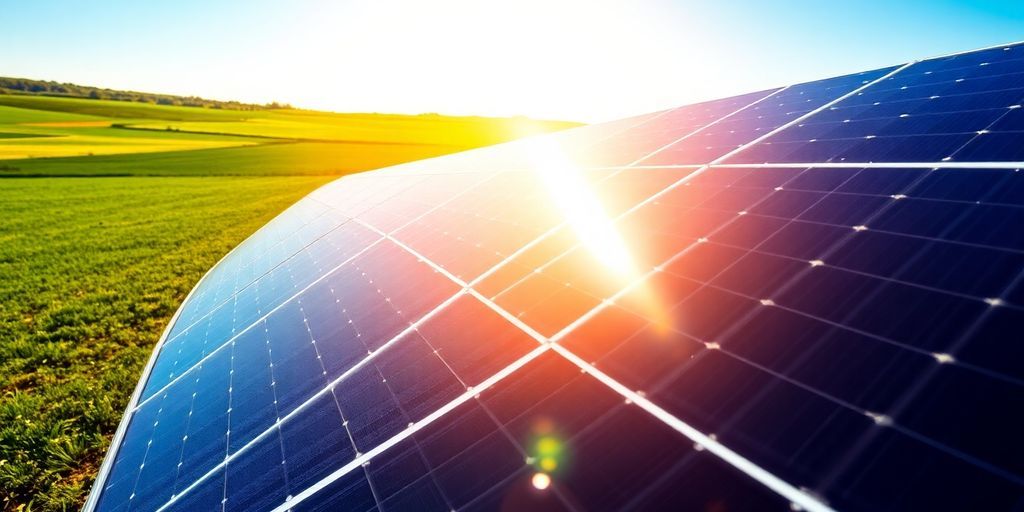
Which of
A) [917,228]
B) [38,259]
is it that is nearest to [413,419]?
[917,228]

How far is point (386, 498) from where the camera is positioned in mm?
3656

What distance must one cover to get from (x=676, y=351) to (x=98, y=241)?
35872 mm

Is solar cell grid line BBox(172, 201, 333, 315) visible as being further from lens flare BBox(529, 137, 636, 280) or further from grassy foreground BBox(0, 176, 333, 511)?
lens flare BBox(529, 137, 636, 280)

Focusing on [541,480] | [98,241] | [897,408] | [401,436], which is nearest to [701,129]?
[897,408]

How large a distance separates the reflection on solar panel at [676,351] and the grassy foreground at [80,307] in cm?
276

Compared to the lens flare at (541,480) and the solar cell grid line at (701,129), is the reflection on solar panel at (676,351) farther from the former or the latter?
the solar cell grid line at (701,129)

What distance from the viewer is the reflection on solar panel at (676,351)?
8.59ft

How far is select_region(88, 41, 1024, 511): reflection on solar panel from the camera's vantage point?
2.62 meters

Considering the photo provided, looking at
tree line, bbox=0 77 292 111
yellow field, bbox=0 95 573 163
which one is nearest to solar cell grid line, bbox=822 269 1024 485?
yellow field, bbox=0 95 573 163

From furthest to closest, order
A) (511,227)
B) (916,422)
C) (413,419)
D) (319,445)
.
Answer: (511,227) → (319,445) → (413,419) → (916,422)

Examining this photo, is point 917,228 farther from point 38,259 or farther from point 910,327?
point 38,259

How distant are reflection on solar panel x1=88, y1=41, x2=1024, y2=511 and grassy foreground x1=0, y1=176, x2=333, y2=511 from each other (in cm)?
276

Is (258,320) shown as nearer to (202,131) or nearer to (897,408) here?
(897,408)

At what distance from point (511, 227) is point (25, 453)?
10460 millimetres
